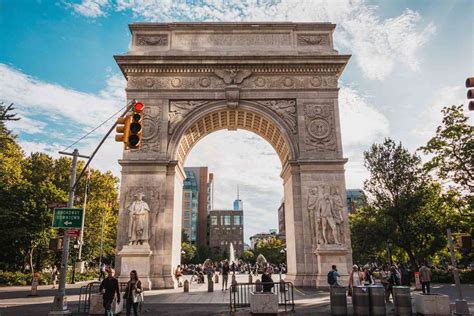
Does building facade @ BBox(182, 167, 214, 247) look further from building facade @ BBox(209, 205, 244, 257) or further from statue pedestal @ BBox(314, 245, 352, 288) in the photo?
statue pedestal @ BBox(314, 245, 352, 288)

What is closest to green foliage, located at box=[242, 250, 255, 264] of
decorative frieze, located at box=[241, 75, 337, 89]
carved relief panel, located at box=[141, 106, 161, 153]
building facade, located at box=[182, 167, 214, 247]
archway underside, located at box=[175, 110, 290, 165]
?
building facade, located at box=[182, 167, 214, 247]

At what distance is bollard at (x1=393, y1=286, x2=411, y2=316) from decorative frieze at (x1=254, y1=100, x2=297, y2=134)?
45.1 ft

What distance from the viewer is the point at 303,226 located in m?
22.5

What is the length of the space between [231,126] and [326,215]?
1090cm

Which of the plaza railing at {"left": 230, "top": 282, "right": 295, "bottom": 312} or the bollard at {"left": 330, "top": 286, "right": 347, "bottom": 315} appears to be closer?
the bollard at {"left": 330, "top": 286, "right": 347, "bottom": 315}

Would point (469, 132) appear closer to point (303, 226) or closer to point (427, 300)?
point (303, 226)

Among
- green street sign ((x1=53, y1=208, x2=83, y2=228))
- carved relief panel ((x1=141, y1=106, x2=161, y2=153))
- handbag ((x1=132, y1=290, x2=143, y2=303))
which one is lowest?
handbag ((x1=132, y1=290, x2=143, y2=303))

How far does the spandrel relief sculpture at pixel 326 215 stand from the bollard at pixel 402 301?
8.86 metres

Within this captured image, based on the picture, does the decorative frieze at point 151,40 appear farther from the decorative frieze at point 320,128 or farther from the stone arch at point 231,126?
the decorative frieze at point 320,128

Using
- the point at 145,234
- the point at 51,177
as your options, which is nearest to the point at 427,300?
the point at 145,234

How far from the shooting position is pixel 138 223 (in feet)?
70.9

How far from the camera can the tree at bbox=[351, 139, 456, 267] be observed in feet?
111

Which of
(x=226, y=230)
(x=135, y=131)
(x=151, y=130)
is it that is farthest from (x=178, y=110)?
(x=226, y=230)

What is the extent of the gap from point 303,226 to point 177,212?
8844 mm
